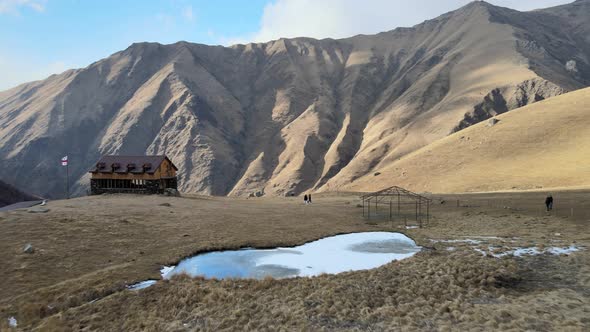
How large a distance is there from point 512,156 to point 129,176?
7861 cm

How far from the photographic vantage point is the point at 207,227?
136 feet

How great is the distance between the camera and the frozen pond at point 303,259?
26.5 metres

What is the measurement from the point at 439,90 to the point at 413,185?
95085 millimetres

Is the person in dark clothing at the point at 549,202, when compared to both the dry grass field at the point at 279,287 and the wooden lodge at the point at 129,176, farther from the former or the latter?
the wooden lodge at the point at 129,176

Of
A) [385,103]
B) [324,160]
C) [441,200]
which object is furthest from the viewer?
[385,103]

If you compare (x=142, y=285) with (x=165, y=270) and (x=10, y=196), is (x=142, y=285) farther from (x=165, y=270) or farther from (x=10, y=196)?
(x=10, y=196)

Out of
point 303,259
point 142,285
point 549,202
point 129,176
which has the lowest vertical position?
point 142,285

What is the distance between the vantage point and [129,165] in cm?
7569

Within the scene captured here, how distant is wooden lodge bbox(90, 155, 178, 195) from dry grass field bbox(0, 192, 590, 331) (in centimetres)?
3620

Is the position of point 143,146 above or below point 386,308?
above

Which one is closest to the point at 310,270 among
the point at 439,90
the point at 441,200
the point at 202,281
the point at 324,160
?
the point at 202,281

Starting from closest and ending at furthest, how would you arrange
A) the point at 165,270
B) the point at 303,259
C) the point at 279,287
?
the point at 279,287 < the point at 165,270 < the point at 303,259

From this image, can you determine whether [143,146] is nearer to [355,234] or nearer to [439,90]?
[439,90]

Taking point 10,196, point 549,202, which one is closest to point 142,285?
point 549,202
